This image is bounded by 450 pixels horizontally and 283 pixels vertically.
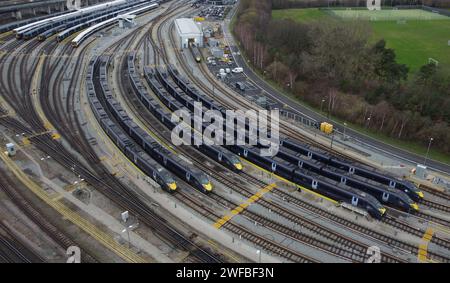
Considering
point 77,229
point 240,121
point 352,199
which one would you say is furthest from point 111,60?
point 352,199

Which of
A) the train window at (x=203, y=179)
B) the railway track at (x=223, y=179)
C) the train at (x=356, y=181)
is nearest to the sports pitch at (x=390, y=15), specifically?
the railway track at (x=223, y=179)

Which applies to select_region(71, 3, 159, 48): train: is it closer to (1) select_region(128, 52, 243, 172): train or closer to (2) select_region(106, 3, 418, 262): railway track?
(1) select_region(128, 52, 243, 172): train

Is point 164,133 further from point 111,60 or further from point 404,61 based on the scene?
point 404,61

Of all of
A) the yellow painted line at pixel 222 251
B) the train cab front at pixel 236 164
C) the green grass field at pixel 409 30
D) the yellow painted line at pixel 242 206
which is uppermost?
the green grass field at pixel 409 30

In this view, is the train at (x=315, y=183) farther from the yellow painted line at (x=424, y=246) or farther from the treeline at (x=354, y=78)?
the treeline at (x=354, y=78)

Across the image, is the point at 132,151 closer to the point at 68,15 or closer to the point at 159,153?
the point at 159,153

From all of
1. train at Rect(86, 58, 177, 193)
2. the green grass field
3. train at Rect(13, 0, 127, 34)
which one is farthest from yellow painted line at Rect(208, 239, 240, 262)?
train at Rect(13, 0, 127, 34)
